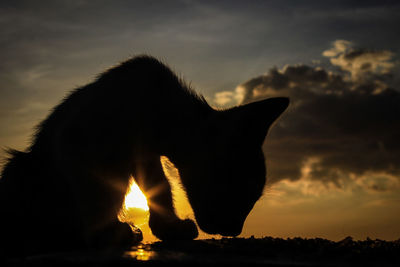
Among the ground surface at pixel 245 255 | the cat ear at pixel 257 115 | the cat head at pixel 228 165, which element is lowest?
the ground surface at pixel 245 255

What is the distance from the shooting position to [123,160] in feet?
13.2

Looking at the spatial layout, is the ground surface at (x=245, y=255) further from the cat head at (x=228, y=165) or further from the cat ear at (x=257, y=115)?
the cat ear at (x=257, y=115)

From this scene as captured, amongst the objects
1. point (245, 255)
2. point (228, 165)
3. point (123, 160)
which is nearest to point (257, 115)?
point (228, 165)

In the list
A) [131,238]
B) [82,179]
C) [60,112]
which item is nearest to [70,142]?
[82,179]

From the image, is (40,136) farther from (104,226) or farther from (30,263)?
Answer: (30,263)

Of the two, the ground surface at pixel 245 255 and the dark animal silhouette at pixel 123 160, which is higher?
the dark animal silhouette at pixel 123 160

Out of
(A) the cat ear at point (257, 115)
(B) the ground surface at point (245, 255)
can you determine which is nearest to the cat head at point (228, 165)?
(A) the cat ear at point (257, 115)

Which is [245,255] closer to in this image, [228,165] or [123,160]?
[228,165]

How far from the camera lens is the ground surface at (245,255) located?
2.86 metres

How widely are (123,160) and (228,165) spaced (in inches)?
39.4

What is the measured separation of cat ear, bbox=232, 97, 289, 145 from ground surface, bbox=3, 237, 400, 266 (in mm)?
973

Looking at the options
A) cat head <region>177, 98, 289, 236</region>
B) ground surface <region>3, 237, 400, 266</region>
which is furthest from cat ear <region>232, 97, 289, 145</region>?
ground surface <region>3, 237, 400, 266</region>

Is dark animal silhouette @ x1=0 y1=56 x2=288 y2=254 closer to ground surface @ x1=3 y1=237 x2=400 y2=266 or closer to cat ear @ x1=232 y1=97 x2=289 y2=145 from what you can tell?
cat ear @ x1=232 y1=97 x2=289 y2=145

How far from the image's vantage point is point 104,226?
3963mm
